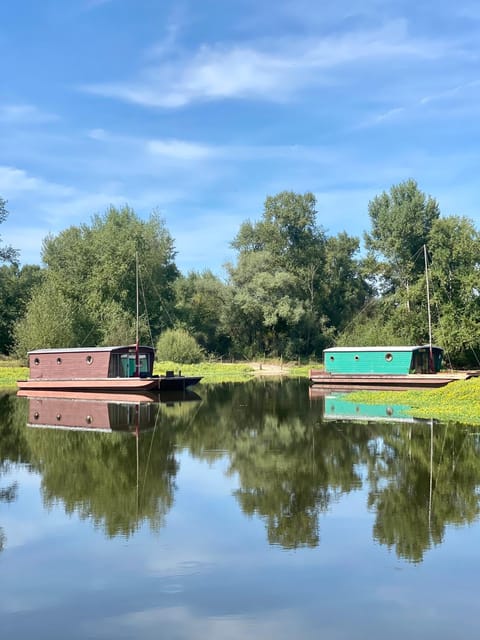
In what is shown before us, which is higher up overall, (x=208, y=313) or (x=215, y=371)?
(x=208, y=313)

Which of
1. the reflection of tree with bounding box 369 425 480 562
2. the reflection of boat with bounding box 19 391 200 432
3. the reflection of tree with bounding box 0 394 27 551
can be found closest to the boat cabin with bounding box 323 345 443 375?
the reflection of boat with bounding box 19 391 200 432

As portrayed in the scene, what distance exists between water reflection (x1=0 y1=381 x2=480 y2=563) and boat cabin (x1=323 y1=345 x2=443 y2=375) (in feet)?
50.3

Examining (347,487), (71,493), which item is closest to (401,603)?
(347,487)

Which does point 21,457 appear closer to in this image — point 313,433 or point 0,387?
point 313,433

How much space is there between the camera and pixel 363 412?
25.6 meters

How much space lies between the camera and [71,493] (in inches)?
509

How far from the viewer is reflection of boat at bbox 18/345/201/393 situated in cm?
3675

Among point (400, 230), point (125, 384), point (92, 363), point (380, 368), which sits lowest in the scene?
point (125, 384)

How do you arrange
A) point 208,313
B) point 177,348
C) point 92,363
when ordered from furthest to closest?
1. point 208,313
2. point 177,348
3. point 92,363

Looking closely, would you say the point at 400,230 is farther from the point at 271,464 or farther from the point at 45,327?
the point at 271,464

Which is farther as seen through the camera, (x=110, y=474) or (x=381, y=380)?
(x=381, y=380)

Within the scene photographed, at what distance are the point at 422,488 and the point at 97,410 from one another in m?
18.5

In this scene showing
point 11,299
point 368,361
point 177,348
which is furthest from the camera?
point 11,299

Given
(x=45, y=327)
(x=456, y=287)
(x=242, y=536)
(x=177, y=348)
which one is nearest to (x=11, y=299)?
(x=45, y=327)
